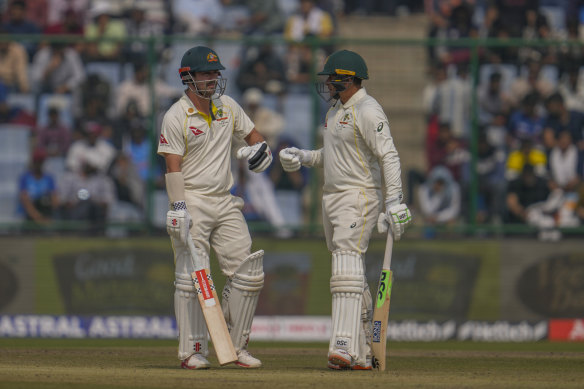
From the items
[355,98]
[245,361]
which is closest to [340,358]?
[245,361]

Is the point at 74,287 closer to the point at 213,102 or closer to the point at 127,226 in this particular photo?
the point at 127,226

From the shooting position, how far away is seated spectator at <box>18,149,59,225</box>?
12109 mm

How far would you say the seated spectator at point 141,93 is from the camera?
12.3 metres

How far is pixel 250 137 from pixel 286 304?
4.63m

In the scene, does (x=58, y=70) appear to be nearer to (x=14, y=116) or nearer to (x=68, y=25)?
(x=14, y=116)

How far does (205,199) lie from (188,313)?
780 mm

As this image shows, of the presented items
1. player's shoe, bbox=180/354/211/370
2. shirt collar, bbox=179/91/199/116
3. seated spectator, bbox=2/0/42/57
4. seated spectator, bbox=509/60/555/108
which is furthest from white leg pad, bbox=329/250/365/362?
seated spectator, bbox=2/0/42/57

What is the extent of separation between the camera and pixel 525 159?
1245 centimetres

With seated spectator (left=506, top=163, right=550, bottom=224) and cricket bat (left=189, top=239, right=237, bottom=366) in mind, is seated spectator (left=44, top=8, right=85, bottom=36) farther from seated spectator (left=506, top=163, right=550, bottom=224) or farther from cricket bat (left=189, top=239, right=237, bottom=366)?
cricket bat (left=189, top=239, right=237, bottom=366)

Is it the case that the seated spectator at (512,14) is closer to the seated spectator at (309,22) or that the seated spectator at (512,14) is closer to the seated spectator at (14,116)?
the seated spectator at (309,22)

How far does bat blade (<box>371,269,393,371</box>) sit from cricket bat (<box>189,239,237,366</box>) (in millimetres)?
948

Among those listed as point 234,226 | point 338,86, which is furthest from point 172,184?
point 338,86

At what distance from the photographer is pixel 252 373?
702 cm

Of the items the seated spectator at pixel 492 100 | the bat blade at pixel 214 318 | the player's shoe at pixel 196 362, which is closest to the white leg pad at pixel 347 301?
the bat blade at pixel 214 318
